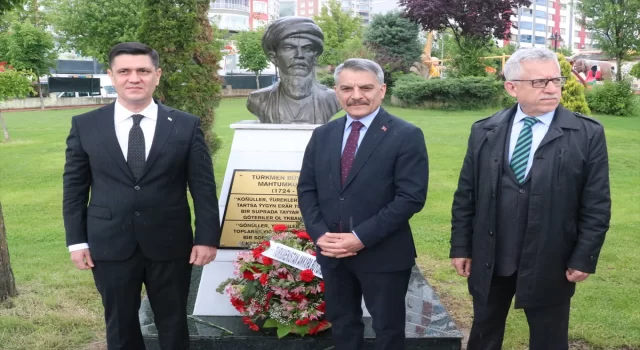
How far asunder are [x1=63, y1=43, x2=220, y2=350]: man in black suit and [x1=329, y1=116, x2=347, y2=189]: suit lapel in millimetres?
595

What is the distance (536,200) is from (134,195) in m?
1.74

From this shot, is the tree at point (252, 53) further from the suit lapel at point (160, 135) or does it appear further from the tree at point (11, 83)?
the suit lapel at point (160, 135)

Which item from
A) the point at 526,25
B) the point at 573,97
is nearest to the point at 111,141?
the point at 573,97

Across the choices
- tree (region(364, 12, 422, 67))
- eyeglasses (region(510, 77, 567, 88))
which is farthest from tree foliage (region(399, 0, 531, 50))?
eyeglasses (region(510, 77, 567, 88))

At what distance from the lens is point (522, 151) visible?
108 inches

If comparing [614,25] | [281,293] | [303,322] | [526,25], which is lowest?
[303,322]

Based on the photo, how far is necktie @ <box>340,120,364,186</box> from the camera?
2.95m

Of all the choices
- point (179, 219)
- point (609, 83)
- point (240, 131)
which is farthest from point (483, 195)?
point (609, 83)

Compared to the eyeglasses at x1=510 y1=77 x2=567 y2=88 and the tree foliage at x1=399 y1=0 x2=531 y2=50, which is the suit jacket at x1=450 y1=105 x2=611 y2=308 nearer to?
the eyeglasses at x1=510 y1=77 x2=567 y2=88

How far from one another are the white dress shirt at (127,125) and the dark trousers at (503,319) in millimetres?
1686

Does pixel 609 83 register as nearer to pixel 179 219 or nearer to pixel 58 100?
pixel 179 219

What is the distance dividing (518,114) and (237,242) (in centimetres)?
215

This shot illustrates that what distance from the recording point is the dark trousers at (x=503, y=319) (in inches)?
109

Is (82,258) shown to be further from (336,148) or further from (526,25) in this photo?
(526,25)
